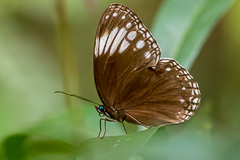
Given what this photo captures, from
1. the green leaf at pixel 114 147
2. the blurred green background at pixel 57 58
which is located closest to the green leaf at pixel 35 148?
the green leaf at pixel 114 147

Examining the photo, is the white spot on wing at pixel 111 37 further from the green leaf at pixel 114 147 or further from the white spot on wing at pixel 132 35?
the green leaf at pixel 114 147

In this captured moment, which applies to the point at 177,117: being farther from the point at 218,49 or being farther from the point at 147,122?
the point at 218,49

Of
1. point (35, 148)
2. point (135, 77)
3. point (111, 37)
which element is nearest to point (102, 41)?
point (111, 37)

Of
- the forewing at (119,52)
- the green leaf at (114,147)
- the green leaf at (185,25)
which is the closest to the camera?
the green leaf at (114,147)

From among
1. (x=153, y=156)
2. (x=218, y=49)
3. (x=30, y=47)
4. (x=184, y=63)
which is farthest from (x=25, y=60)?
(x=153, y=156)

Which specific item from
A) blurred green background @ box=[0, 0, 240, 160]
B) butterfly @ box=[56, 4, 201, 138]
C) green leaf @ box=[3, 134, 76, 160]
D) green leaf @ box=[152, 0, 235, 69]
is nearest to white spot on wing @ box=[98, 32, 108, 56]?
butterfly @ box=[56, 4, 201, 138]
